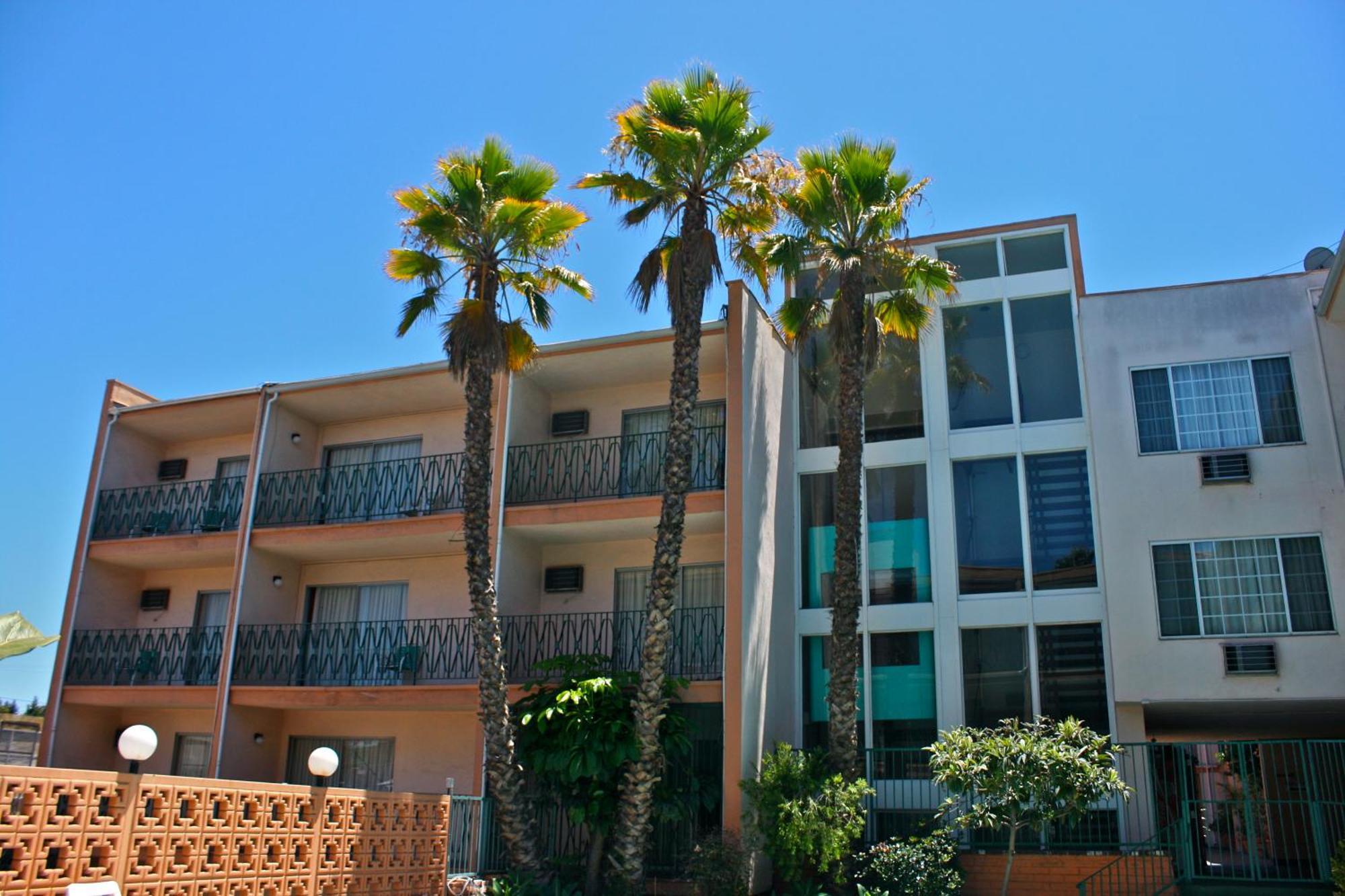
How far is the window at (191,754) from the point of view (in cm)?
2205

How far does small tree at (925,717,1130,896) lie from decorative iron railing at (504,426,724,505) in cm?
692

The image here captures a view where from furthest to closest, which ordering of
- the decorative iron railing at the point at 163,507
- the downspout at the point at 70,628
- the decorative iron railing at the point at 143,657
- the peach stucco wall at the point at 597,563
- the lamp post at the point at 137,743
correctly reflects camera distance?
the decorative iron railing at the point at 163,507, the decorative iron railing at the point at 143,657, the downspout at the point at 70,628, the peach stucco wall at the point at 597,563, the lamp post at the point at 137,743

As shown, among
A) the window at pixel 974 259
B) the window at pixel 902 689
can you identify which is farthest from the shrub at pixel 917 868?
the window at pixel 974 259

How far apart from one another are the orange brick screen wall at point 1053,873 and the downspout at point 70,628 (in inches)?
655

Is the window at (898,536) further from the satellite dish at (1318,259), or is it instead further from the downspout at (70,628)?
the downspout at (70,628)

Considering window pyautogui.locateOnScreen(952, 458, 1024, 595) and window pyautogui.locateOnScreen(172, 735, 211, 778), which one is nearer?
window pyautogui.locateOnScreen(952, 458, 1024, 595)

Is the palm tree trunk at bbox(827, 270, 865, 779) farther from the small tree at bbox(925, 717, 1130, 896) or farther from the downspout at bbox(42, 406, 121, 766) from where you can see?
the downspout at bbox(42, 406, 121, 766)

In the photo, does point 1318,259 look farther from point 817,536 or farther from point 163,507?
point 163,507

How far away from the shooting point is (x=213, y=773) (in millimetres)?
19359

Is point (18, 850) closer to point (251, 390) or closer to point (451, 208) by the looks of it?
point (451, 208)

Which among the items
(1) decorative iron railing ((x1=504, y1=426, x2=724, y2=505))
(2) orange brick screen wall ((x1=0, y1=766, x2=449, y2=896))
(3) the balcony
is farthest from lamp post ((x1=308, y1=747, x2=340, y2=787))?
(1) decorative iron railing ((x1=504, y1=426, x2=724, y2=505))

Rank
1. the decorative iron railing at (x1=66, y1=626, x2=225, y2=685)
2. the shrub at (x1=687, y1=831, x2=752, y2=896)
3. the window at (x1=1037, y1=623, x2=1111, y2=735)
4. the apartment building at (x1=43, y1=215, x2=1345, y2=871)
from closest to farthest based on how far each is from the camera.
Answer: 1. the shrub at (x1=687, y1=831, x2=752, y2=896)
2. the apartment building at (x1=43, y1=215, x2=1345, y2=871)
3. the window at (x1=1037, y1=623, x2=1111, y2=735)
4. the decorative iron railing at (x1=66, y1=626, x2=225, y2=685)

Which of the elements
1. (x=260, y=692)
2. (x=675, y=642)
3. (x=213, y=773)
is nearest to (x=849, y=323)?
(x=675, y=642)

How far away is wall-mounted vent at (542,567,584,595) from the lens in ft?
65.4
